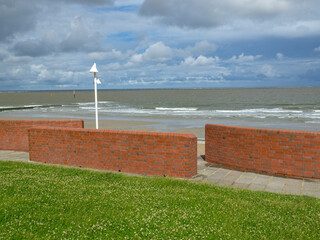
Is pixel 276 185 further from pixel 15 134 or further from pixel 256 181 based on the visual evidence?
pixel 15 134

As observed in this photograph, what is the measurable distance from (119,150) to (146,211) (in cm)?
339

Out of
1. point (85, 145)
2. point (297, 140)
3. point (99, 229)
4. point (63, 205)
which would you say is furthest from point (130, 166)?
point (297, 140)

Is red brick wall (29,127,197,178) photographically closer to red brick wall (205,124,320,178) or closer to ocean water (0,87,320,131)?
red brick wall (205,124,320,178)

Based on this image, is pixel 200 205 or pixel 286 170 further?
pixel 286 170

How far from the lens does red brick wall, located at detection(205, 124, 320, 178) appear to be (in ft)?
26.5

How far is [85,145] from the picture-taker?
930 centimetres

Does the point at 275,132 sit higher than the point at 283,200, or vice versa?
the point at 275,132

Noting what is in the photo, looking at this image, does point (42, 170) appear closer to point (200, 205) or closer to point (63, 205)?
point (63, 205)

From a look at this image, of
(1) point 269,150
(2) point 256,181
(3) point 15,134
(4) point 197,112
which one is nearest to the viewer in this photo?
(2) point 256,181

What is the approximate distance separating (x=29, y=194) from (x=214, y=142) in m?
5.32

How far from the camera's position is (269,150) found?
27.8ft

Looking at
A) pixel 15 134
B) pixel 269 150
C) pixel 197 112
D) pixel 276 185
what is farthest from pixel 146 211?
pixel 197 112

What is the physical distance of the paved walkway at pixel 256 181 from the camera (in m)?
7.31

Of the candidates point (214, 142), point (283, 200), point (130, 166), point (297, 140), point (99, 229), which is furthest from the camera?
point (214, 142)
